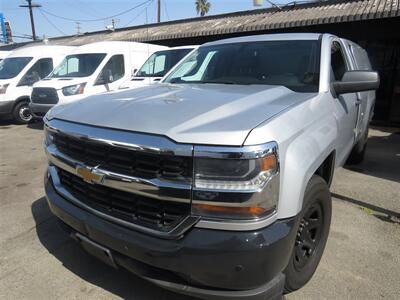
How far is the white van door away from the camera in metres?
9.10

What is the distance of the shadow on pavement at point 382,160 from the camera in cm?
543

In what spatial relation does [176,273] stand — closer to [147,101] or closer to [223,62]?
[147,101]

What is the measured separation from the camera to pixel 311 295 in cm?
255

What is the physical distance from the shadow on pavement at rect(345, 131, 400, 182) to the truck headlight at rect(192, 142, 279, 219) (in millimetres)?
4103

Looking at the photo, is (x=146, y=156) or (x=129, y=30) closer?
(x=146, y=156)

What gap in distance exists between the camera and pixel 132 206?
6.86ft

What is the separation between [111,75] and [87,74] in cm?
62

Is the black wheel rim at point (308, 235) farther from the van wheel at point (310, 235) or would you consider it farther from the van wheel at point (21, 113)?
the van wheel at point (21, 113)

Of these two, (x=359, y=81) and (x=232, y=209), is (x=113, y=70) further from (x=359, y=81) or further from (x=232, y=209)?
(x=232, y=209)

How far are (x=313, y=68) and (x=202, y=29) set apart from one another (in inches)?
446

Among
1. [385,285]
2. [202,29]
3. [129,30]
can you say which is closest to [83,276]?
[385,285]

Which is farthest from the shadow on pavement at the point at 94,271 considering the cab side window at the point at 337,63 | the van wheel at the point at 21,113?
the van wheel at the point at 21,113

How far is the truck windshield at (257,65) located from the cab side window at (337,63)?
280 mm

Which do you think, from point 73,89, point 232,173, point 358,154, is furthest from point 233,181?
point 73,89
